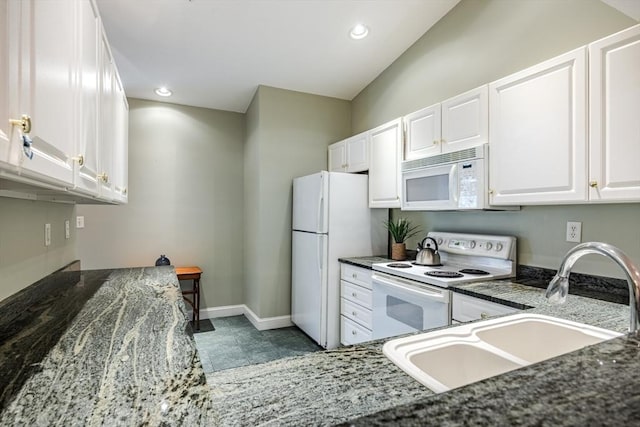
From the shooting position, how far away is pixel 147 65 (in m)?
3.23

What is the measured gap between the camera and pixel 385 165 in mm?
3137

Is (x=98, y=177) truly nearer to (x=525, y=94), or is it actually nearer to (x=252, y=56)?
(x=252, y=56)

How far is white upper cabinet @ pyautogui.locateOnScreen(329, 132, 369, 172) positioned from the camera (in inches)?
135

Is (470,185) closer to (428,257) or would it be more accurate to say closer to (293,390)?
(428,257)

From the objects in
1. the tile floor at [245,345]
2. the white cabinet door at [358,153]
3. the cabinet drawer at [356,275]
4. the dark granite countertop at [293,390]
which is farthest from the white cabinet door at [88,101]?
the white cabinet door at [358,153]

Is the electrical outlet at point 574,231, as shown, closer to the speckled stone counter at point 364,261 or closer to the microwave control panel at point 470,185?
the microwave control panel at point 470,185

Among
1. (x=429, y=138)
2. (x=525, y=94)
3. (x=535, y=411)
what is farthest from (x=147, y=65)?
(x=535, y=411)

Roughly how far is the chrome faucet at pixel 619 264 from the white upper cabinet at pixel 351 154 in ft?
8.05

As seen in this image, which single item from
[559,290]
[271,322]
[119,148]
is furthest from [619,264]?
[271,322]

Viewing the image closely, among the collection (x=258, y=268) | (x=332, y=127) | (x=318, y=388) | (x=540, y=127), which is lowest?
(x=258, y=268)

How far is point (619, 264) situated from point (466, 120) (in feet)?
5.47

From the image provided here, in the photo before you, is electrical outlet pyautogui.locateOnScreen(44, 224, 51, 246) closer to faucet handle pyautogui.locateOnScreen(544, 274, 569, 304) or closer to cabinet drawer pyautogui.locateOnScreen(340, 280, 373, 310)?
cabinet drawer pyautogui.locateOnScreen(340, 280, 373, 310)

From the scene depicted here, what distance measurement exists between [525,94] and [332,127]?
2.43 meters

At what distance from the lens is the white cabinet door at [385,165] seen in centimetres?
300
